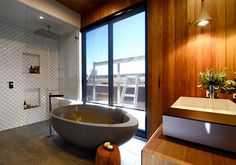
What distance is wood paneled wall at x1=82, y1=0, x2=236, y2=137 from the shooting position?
1.72m

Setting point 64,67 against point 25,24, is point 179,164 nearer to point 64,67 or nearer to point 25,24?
point 64,67

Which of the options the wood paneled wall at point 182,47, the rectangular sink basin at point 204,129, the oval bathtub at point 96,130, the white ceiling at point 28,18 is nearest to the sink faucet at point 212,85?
the wood paneled wall at point 182,47

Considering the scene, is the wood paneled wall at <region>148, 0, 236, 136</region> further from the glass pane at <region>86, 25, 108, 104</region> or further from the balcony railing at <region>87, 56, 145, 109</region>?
the glass pane at <region>86, 25, 108, 104</region>

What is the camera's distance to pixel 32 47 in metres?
3.57

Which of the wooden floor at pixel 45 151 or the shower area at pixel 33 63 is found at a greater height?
the shower area at pixel 33 63

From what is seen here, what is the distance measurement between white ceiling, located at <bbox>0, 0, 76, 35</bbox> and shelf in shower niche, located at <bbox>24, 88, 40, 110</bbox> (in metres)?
1.63

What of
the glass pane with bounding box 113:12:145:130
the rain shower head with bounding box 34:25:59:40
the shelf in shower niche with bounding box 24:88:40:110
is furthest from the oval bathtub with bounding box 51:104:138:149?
the rain shower head with bounding box 34:25:59:40

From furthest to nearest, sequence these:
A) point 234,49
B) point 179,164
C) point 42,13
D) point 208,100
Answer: point 42,13, point 234,49, point 208,100, point 179,164

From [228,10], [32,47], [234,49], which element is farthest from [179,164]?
[32,47]

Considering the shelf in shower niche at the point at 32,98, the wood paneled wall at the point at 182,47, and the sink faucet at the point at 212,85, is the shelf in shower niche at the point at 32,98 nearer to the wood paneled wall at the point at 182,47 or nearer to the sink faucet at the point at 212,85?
the wood paneled wall at the point at 182,47

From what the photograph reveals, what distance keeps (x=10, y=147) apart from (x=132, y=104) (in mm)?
2390

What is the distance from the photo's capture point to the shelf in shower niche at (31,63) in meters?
3.50

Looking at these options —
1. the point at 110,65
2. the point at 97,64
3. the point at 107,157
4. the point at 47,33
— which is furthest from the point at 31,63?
the point at 107,157

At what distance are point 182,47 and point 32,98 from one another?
3.75 metres
